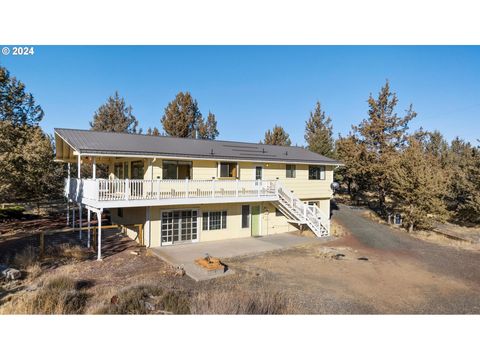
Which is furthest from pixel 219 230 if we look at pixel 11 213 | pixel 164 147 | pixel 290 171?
pixel 11 213

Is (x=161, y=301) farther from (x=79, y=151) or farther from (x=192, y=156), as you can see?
(x=192, y=156)

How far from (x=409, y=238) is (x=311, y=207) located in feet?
21.5

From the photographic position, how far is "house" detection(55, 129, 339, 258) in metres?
13.6

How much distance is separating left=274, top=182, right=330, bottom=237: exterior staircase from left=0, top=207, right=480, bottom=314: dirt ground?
99.8 inches

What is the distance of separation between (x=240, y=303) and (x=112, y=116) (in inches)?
1481

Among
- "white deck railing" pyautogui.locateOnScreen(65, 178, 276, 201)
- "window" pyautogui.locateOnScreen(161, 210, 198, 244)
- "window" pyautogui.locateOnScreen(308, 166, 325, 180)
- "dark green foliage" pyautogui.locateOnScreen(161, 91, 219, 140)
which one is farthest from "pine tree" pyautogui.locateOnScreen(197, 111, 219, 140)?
"window" pyautogui.locateOnScreen(161, 210, 198, 244)

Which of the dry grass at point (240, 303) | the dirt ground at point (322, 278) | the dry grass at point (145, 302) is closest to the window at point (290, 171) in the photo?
the dirt ground at point (322, 278)

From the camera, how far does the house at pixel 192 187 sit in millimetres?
13648

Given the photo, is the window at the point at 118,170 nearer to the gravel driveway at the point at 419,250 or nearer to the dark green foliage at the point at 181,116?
the gravel driveway at the point at 419,250

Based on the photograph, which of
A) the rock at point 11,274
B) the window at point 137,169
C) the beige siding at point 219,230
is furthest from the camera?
the window at point 137,169

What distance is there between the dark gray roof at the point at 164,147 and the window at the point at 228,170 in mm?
604

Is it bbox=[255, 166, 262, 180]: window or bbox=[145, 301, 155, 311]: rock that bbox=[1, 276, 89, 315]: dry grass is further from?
bbox=[255, 166, 262, 180]: window

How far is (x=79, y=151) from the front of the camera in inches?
492
